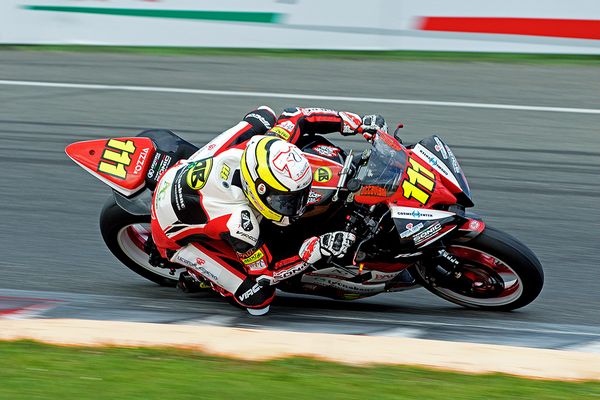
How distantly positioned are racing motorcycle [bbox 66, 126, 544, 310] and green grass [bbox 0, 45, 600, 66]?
6322 millimetres

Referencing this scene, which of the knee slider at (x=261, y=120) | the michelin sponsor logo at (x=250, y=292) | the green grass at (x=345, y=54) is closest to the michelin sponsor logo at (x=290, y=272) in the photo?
the michelin sponsor logo at (x=250, y=292)

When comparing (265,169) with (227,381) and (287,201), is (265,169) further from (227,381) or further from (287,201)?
(227,381)

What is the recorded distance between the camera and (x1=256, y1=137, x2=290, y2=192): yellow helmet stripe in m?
5.27

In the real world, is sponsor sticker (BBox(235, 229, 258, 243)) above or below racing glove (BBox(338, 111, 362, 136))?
below

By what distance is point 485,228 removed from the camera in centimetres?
560

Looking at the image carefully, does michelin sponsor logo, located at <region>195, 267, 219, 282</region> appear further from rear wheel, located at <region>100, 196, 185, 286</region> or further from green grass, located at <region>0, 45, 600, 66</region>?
green grass, located at <region>0, 45, 600, 66</region>

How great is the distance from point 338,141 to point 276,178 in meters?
4.36

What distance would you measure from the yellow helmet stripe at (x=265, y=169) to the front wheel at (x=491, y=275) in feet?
3.65

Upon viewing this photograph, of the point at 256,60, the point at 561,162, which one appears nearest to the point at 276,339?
the point at 561,162

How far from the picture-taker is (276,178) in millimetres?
5262

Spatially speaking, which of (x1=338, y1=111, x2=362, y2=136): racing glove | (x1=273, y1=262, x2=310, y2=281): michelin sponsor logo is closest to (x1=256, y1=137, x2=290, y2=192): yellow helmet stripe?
(x1=273, y1=262, x2=310, y2=281): michelin sponsor logo

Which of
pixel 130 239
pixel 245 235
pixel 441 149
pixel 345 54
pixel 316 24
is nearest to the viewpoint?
pixel 245 235

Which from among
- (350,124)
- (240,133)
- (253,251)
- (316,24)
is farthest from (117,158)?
(316,24)

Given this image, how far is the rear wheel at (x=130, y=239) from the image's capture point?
632 centimetres
